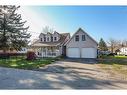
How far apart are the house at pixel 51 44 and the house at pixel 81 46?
1.14 metres

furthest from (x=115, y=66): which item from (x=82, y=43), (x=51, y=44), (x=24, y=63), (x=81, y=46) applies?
(x=51, y=44)

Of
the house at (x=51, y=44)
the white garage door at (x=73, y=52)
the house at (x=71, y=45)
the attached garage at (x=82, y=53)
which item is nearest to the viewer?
the house at (x=51, y=44)

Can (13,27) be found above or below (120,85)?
above

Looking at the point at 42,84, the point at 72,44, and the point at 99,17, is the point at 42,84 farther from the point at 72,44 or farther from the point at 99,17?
the point at 72,44

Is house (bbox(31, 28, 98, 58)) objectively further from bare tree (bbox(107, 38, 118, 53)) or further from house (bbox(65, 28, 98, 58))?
bare tree (bbox(107, 38, 118, 53))

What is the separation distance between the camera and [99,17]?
62.6 ft

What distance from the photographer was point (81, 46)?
91.7ft

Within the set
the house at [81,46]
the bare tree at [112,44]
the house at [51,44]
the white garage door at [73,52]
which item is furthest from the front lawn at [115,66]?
the bare tree at [112,44]

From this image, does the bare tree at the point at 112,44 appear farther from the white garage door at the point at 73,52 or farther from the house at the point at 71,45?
the white garage door at the point at 73,52

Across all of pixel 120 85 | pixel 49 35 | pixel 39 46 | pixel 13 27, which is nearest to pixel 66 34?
pixel 49 35

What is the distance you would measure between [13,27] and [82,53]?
934 cm

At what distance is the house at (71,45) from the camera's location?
2744cm

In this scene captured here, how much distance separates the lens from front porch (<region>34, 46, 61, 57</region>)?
969 inches
